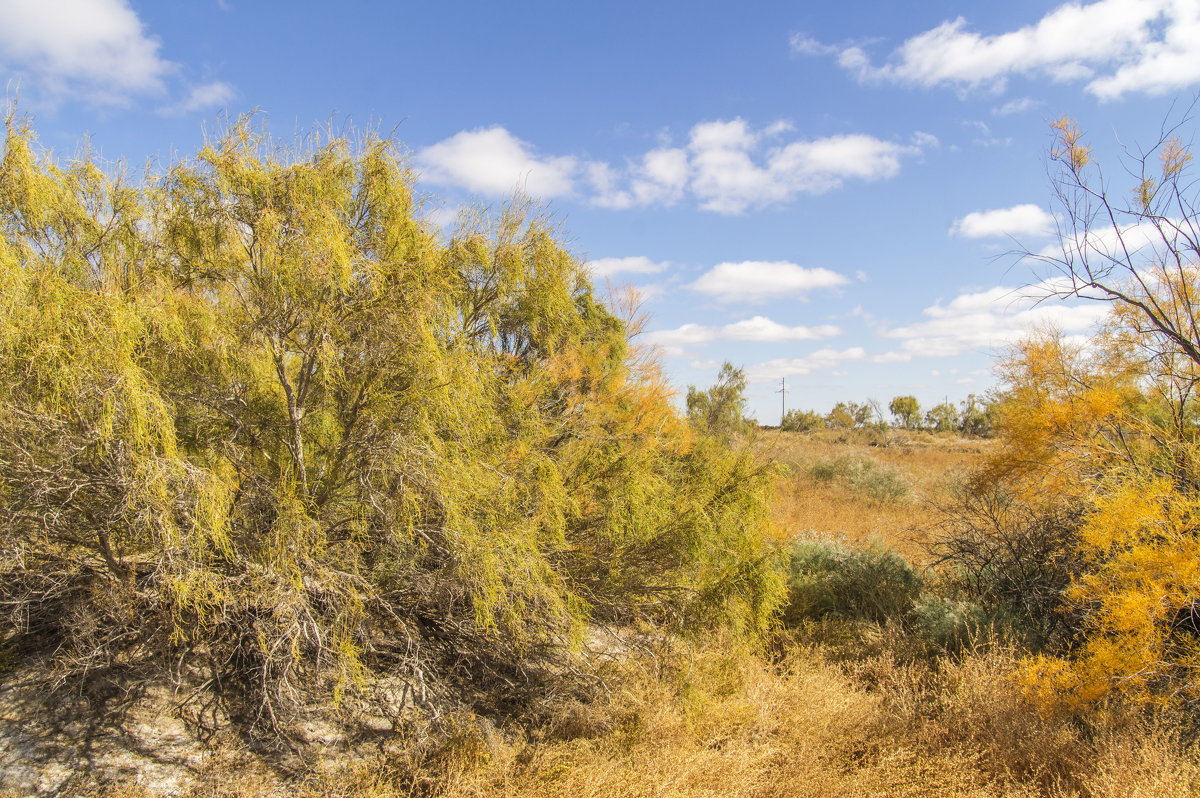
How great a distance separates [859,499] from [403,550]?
14.3 meters

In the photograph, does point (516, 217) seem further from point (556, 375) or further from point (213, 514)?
point (213, 514)

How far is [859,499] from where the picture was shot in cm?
1577

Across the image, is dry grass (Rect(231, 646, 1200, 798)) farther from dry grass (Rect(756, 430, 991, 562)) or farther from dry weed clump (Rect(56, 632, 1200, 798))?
dry grass (Rect(756, 430, 991, 562))

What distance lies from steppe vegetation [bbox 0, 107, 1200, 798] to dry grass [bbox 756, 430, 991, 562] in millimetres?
2216

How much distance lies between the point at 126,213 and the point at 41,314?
146cm

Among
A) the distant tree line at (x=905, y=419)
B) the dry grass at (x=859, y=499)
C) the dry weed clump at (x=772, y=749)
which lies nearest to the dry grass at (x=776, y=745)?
the dry weed clump at (x=772, y=749)

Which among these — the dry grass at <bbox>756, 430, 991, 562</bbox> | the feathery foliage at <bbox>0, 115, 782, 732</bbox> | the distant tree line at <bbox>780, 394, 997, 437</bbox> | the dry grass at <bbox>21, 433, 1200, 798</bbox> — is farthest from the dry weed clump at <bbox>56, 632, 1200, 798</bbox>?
the distant tree line at <bbox>780, 394, 997, 437</bbox>

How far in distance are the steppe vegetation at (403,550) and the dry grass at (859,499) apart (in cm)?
222

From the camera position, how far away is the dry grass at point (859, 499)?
10320 mm

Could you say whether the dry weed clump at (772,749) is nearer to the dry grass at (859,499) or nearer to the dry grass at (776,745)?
the dry grass at (776,745)

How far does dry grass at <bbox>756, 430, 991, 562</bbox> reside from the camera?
10.3 metres

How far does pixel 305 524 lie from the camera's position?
398cm

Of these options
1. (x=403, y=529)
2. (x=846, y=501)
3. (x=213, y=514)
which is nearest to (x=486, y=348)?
(x=403, y=529)

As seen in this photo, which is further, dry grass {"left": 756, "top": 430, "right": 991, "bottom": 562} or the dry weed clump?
dry grass {"left": 756, "top": 430, "right": 991, "bottom": 562}
